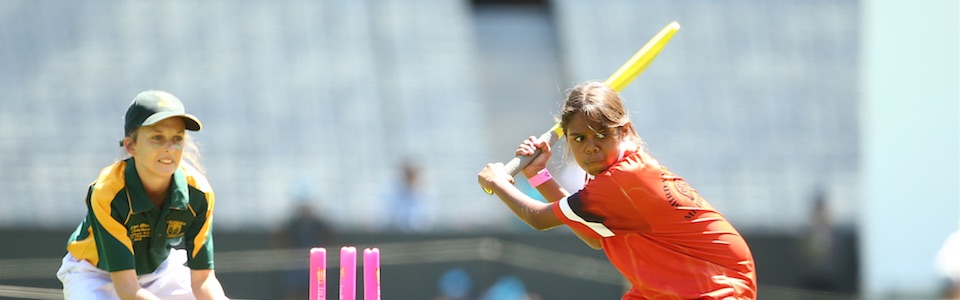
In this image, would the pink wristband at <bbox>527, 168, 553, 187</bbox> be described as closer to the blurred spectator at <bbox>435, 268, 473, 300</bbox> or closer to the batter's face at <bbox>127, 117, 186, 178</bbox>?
the batter's face at <bbox>127, 117, 186, 178</bbox>

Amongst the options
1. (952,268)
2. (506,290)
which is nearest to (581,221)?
(952,268)

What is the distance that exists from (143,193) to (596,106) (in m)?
1.33

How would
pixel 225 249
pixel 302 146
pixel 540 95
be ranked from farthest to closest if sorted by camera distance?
1. pixel 540 95
2. pixel 302 146
3. pixel 225 249

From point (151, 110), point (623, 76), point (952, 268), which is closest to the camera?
point (151, 110)

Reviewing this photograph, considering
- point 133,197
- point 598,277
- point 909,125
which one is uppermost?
point 133,197

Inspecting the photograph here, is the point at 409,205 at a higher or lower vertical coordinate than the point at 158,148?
lower

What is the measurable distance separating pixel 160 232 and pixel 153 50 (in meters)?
7.99

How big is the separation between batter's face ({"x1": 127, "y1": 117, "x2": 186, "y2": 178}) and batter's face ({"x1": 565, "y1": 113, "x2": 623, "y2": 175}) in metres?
1.13

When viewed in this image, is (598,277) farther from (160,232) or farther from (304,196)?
(160,232)

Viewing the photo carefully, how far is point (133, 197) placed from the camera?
3.63 m

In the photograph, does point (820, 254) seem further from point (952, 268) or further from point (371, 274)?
point (371, 274)

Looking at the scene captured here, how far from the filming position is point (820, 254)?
9438 mm

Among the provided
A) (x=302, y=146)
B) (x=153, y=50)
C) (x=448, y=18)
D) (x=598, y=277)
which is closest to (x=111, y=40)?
(x=153, y=50)

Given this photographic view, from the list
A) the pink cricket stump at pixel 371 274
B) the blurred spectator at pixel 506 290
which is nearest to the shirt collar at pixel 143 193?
the pink cricket stump at pixel 371 274
